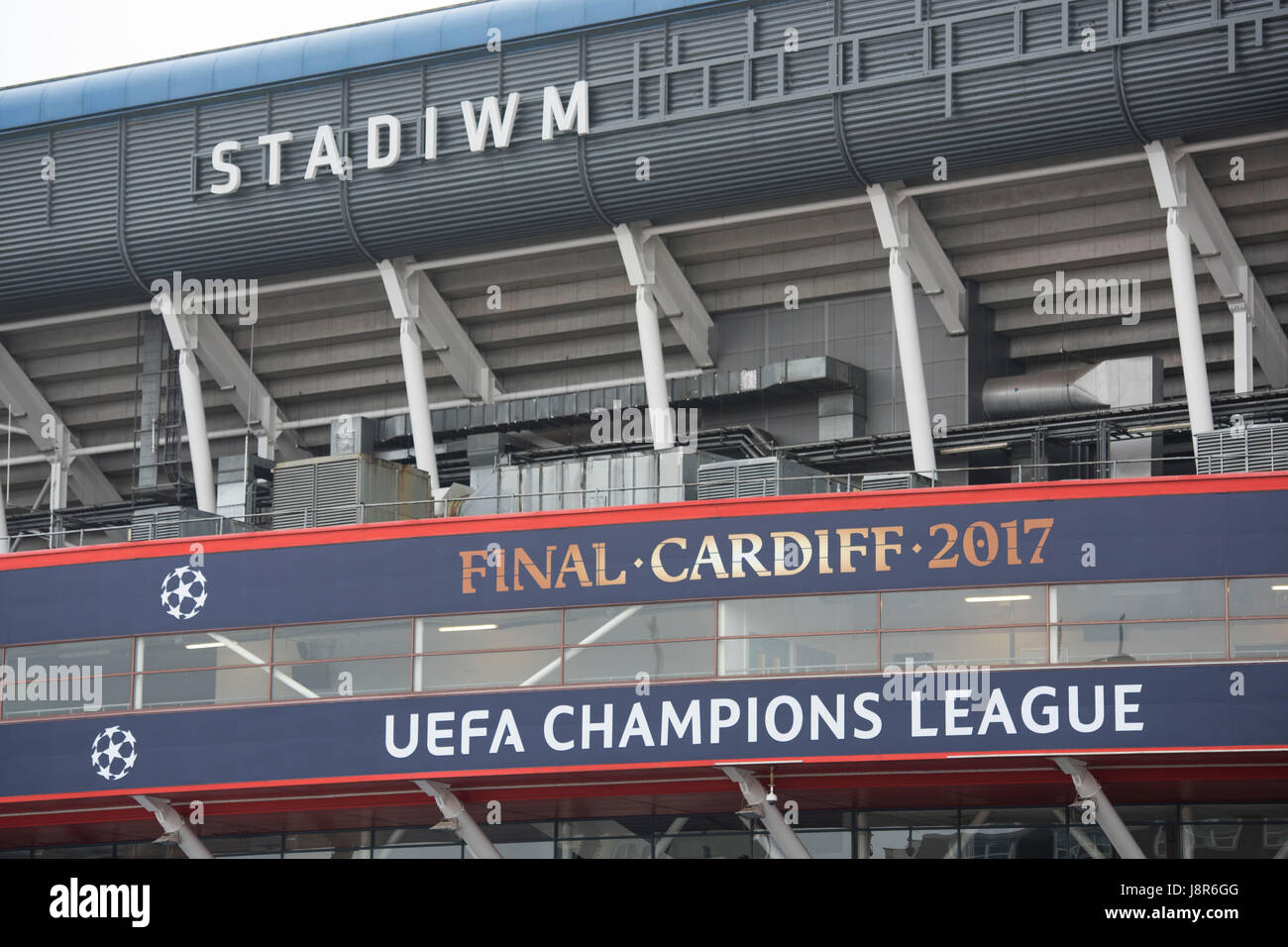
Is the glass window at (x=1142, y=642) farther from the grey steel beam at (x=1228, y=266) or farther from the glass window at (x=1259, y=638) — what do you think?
the grey steel beam at (x=1228, y=266)

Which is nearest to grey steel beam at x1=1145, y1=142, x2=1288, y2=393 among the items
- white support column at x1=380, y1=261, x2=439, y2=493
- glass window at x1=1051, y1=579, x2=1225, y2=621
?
glass window at x1=1051, y1=579, x2=1225, y2=621

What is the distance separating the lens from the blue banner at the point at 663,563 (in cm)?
3556

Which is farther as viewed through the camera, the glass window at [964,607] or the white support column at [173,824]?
the white support column at [173,824]

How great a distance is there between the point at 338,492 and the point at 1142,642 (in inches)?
745

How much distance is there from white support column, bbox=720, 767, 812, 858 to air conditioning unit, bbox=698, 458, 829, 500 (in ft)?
21.4

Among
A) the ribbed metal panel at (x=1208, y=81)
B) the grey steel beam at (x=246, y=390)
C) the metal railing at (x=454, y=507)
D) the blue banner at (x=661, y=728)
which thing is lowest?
the blue banner at (x=661, y=728)

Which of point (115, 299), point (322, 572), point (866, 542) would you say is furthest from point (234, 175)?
point (866, 542)

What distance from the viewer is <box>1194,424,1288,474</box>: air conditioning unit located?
128ft

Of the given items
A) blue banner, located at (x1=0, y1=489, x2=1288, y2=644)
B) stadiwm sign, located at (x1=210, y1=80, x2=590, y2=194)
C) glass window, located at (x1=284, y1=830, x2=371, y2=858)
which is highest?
stadiwm sign, located at (x1=210, y1=80, x2=590, y2=194)

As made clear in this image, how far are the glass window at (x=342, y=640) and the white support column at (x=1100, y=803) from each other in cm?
1262

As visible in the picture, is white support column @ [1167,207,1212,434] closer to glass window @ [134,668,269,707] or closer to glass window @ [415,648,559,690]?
glass window @ [415,648,559,690]

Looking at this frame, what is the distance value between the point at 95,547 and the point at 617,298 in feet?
50.1

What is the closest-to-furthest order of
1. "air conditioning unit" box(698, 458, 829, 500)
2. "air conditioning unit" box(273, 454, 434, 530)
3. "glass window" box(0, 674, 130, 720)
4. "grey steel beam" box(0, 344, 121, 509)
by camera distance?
"glass window" box(0, 674, 130, 720) < "air conditioning unit" box(698, 458, 829, 500) < "air conditioning unit" box(273, 454, 434, 530) < "grey steel beam" box(0, 344, 121, 509)

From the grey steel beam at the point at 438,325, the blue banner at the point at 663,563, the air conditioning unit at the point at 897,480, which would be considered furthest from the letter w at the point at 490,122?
the air conditioning unit at the point at 897,480
